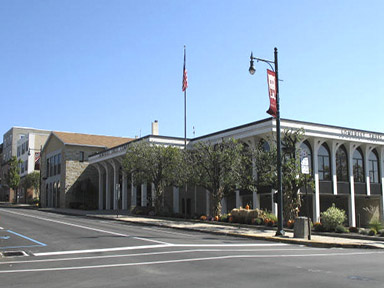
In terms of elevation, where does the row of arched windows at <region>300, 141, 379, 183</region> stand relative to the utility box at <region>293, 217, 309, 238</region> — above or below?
above

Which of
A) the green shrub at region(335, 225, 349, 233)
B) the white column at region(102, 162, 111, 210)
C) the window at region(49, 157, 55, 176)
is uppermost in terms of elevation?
the window at region(49, 157, 55, 176)

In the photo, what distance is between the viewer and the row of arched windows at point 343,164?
36.5 metres

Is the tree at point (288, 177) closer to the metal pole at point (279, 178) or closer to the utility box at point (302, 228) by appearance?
the metal pole at point (279, 178)

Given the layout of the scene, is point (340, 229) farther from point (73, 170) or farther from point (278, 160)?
point (73, 170)

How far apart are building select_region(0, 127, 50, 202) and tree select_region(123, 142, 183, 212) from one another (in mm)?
61214

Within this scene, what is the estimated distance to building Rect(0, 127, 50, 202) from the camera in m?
92.7

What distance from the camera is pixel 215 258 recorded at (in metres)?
12.2

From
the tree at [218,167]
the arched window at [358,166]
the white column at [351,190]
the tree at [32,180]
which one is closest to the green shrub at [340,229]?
the tree at [218,167]

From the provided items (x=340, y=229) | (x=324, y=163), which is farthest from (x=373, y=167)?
(x=340, y=229)

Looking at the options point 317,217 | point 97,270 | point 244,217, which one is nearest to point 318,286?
point 97,270

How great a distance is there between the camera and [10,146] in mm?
94438

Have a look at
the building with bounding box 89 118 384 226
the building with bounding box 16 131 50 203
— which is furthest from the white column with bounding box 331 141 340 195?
the building with bounding box 16 131 50 203

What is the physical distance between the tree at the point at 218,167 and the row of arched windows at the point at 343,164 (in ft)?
26.4

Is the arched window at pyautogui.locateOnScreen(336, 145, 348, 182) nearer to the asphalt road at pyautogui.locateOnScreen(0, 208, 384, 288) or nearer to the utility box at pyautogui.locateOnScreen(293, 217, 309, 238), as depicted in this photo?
the utility box at pyautogui.locateOnScreen(293, 217, 309, 238)
